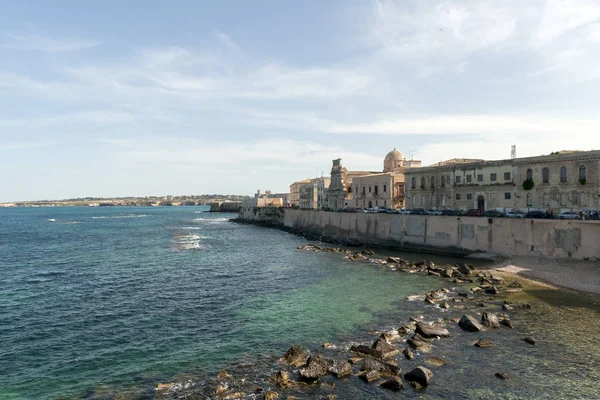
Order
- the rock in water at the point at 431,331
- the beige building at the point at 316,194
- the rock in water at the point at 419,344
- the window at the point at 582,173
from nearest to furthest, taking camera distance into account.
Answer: the rock in water at the point at 419,344 < the rock in water at the point at 431,331 < the window at the point at 582,173 < the beige building at the point at 316,194

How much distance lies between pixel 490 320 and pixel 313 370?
11201mm

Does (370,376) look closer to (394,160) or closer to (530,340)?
(530,340)

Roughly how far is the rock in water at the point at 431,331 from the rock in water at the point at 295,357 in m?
6.29

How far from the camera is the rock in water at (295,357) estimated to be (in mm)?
17381

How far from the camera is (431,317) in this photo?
23516 mm

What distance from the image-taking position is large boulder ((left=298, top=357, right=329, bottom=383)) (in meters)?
15.8

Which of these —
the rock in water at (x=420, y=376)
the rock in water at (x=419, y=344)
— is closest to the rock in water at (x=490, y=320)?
the rock in water at (x=419, y=344)

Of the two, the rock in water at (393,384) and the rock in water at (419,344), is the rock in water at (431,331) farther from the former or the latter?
the rock in water at (393,384)

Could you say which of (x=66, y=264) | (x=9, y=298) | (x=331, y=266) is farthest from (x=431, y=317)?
(x=66, y=264)

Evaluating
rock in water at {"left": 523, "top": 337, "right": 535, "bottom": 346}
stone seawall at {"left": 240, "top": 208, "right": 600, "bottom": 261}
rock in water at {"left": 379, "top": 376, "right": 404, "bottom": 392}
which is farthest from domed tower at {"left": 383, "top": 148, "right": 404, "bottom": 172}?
rock in water at {"left": 379, "top": 376, "right": 404, "bottom": 392}

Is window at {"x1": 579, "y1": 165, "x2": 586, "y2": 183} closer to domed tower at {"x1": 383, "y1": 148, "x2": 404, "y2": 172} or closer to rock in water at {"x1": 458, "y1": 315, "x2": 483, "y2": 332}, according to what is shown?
rock in water at {"x1": 458, "y1": 315, "x2": 483, "y2": 332}

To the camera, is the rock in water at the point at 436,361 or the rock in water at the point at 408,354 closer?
the rock in water at the point at 436,361

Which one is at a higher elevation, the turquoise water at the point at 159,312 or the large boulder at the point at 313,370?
the large boulder at the point at 313,370

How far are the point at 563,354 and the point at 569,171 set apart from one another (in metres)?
32.5
